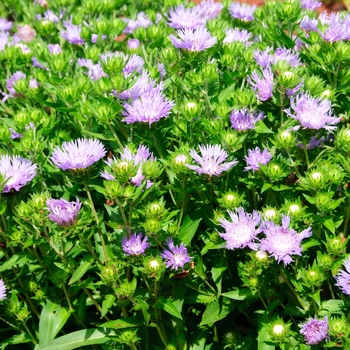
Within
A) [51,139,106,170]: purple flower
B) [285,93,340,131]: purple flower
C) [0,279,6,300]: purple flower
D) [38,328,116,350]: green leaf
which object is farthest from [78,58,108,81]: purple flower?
[38,328,116,350]: green leaf

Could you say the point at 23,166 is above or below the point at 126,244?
above

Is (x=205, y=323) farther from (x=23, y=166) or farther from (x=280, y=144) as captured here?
(x=23, y=166)

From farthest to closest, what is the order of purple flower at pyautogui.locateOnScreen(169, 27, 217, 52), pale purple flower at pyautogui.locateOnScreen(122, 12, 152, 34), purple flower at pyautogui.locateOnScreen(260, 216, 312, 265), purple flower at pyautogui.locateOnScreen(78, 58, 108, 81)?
pale purple flower at pyautogui.locateOnScreen(122, 12, 152, 34) < purple flower at pyautogui.locateOnScreen(78, 58, 108, 81) < purple flower at pyautogui.locateOnScreen(169, 27, 217, 52) < purple flower at pyautogui.locateOnScreen(260, 216, 312, 265)

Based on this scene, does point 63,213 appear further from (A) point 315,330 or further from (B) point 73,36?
(B) point 73,36

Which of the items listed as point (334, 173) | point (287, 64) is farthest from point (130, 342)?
point (287, 64)

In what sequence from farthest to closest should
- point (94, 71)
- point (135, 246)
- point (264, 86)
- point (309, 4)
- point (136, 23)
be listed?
point (136, 23)
point (309, 4)
point (94, 71)
point (264, 86)
point (135, 246)

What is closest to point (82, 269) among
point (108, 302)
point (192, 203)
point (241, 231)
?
point (108, 302)

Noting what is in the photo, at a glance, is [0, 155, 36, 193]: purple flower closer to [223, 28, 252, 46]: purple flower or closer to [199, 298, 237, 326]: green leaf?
[199, 298, 237, 326]: green leaf
